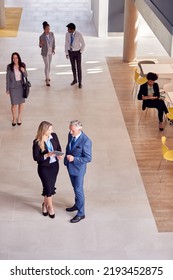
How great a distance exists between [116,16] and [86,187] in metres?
11.2

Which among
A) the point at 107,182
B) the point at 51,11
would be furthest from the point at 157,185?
the point at 51,11

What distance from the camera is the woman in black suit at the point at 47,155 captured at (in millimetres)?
8023

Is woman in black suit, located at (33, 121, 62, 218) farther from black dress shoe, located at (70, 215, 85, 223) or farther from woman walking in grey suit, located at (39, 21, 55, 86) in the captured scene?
woman walking in grey suit, located at (39, 21, 55, 86)

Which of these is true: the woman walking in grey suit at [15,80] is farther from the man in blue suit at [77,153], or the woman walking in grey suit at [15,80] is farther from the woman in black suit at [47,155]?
the man in blue suit at [77,153]

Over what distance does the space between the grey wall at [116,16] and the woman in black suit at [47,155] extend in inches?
473

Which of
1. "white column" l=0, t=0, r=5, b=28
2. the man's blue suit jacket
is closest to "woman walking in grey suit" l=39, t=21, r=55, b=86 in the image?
the man's blue suit jacket

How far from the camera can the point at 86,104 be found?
13352 mm

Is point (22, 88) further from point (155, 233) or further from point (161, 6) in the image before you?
point (155, 233)

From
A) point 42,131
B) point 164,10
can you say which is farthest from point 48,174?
point 164,10

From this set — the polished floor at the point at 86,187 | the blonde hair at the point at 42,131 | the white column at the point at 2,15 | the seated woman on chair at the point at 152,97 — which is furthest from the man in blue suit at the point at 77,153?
the white column at the point at 2,15

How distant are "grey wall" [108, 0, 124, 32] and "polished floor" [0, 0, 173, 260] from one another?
149 inches

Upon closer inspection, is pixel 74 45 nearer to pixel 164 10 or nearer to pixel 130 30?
pixel 130 30

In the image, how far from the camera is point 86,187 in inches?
381

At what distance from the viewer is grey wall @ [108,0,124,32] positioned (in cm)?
1933
